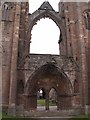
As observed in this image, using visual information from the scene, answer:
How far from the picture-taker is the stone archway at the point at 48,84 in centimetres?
2188

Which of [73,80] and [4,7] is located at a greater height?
Answer: [4,7]

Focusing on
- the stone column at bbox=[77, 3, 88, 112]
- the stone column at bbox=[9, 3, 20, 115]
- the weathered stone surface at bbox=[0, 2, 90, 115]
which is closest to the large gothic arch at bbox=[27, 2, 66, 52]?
the weathered stone surface at bbox=[0, 2, 90, 115]

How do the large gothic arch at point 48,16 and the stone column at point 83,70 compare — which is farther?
the large gothic arch at point 48,16

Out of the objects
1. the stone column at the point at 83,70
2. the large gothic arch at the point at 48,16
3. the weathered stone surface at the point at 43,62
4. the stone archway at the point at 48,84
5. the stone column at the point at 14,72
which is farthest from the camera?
the large gothic arch at the point at 48,16

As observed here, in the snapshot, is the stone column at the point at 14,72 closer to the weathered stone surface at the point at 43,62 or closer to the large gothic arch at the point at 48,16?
the weathered stone surface at the point at 43,62

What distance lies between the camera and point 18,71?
21609 mm

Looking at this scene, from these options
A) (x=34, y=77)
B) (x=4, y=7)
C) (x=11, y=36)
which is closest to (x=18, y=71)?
(x=34, y=77)

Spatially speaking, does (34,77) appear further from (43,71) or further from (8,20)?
(8,20)

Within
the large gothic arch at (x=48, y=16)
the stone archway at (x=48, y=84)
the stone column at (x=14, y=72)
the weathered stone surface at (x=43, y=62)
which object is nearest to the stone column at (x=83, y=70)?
the weathered stone surface at (x=43, y=62)

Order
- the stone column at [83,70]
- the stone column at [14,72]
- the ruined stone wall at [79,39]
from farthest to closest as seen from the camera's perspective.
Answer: the ruined stone wall at [79,39] < the stone column at [83,70] < the stone column at [14,72]

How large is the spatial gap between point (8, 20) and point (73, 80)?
8.45 m

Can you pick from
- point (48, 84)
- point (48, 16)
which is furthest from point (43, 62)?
point (48, 16)

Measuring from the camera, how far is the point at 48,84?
23516 millimetres

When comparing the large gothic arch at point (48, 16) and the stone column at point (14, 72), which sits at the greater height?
the large gothic arch at point (48, 16)
